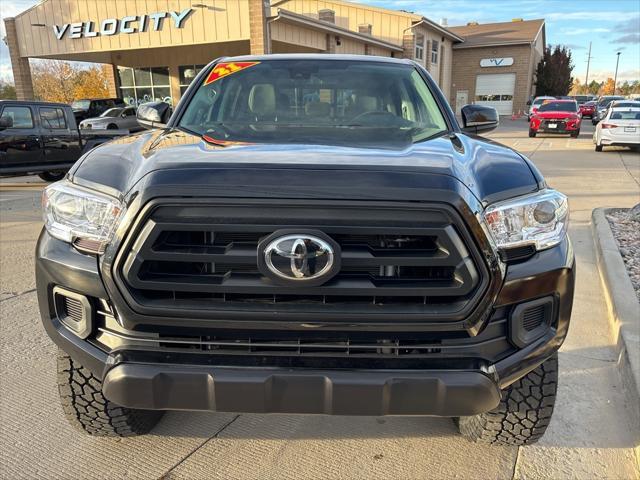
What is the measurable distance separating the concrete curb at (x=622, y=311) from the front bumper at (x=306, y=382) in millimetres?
1275

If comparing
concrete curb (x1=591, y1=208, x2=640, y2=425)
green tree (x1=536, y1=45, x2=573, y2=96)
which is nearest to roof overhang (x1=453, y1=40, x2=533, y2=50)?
green tree (x1=536, y1=45, x2=573, y2=96)

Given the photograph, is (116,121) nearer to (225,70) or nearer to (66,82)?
(225,70)

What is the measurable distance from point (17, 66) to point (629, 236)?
23.5 m

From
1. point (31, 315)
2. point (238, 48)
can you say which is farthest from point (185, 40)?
point (31, 315)

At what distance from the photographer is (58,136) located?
10.3 m

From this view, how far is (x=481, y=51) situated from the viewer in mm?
39656

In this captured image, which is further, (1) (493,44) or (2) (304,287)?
(1) (493,44)

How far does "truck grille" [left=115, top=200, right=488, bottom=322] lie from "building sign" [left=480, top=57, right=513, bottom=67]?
4200cm

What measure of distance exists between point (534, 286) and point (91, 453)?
2.10 metres

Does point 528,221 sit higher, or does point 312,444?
point 528,221

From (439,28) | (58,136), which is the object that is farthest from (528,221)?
(439,28)

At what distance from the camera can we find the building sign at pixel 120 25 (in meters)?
18.7

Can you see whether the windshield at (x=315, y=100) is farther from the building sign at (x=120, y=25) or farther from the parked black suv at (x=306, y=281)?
the building sign at (x=120, y=25)

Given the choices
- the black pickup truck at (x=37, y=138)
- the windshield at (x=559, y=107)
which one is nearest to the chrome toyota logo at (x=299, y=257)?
the black pickup truck at (x=37, y=138)
